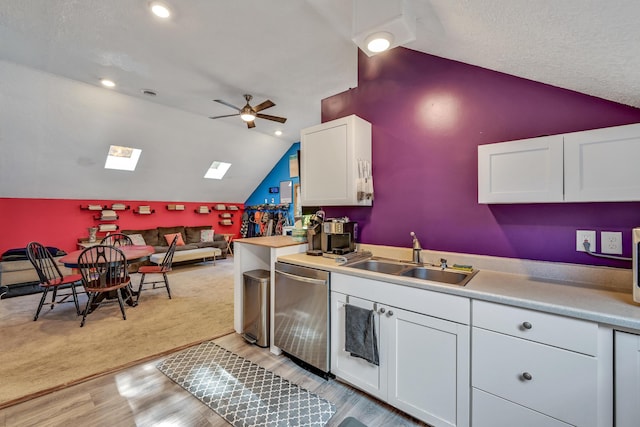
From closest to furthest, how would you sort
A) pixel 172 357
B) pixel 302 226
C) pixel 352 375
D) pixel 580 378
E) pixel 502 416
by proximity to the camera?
pixel 580 378, pixel 502 416, pixel 352 375, pixel 172 357, pixel 302 226

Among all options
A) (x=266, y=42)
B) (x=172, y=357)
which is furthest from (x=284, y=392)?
(x=266, y=42)

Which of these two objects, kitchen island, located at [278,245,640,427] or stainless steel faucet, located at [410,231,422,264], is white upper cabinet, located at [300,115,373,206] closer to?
stainless steel faucet, located at [410,231,422,264]

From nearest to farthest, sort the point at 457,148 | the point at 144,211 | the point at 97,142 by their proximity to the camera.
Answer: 1. the point at 457,148
2. the point at 97,142
3. the point at 144,211

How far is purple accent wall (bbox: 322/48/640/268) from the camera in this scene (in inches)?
64.6

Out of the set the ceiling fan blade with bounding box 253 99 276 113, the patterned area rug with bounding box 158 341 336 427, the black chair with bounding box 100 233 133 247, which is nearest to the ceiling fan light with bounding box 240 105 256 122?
the ceiling fan blade with bounding box 253 99 276 113

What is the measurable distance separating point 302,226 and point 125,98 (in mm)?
3789

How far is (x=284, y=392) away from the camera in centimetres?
195

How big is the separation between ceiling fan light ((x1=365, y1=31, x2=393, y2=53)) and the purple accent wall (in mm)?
672

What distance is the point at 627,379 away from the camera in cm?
109

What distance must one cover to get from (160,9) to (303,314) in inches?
109

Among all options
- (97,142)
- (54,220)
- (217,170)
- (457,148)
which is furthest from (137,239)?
(457,148)

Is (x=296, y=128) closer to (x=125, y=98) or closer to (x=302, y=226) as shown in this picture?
(x=125, y=98)

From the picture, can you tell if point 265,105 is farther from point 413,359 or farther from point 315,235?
point 413,359

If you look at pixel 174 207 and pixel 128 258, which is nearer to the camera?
pixel 128 258
